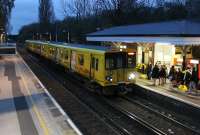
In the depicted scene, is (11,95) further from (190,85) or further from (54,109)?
(190,85)

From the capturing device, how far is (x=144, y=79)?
102 ft

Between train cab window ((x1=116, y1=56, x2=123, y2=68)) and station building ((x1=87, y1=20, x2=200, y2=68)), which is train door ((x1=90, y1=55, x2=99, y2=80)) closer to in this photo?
train cab window ((x1=116, y1=56, x2=123, y2=68))

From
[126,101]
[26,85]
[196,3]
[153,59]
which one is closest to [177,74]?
[126,101]

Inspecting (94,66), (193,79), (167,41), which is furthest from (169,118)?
(94,66)

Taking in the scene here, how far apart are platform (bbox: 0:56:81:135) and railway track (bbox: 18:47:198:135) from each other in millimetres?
2015

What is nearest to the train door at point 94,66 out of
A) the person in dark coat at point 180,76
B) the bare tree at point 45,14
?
the person in dark coat at point 180,76

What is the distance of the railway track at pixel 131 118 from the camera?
17.7 metres

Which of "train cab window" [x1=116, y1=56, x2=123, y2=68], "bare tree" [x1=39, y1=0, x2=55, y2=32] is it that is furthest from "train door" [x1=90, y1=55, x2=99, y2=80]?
"bare tree" [x1=39, y1=0, x2=55, y2=32]

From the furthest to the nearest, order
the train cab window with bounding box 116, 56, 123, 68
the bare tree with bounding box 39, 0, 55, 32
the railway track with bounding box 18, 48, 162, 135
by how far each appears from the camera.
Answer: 1. the bare tree with bounding box 39, 0, 55, 32
2. the train cab window with bounding box 116, 56, 123, 68
3. the railway track with bounding box 18, 48, 162, 135

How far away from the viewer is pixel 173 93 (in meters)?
24.7

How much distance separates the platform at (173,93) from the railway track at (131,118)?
183cm

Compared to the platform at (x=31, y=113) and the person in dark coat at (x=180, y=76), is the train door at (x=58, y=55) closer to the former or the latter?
the platform at (x=31, y=113)

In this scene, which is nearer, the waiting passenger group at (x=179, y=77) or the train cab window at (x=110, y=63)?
the train cab window at (x=110, y=63)

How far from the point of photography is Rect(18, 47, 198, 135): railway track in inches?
698
